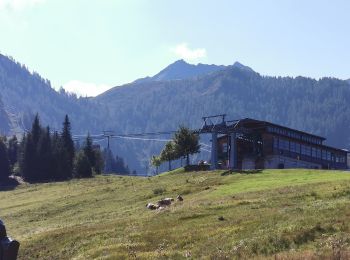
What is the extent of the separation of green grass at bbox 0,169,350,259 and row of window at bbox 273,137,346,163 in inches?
1785

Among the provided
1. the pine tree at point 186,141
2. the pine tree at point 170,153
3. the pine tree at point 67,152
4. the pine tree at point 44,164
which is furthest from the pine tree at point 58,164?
the pine tree at point 186,141

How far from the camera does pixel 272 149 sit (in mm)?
106438

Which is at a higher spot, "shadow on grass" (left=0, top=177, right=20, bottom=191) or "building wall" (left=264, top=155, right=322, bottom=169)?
"building wall" (left=264, top=155, right=322, bottom=169)

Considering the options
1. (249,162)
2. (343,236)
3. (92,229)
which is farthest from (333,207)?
(249,162)

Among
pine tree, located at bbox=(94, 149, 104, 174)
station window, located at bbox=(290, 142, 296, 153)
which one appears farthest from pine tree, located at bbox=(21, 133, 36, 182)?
station window, located at bbox=(290, 142, 296, 153)

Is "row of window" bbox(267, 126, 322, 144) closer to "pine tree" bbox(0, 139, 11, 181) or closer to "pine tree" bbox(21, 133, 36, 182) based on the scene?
"pine tree" bbox(21, 133, 36, 182)

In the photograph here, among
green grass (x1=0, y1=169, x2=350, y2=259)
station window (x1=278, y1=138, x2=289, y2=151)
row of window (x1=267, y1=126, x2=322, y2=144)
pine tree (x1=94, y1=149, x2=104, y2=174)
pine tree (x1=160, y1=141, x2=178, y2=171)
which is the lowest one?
green grass (x1=0, y1=169, x2=350, y2=259)

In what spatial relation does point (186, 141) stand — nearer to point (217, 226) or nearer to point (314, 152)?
point (314, 152)

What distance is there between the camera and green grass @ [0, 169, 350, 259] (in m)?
26.3

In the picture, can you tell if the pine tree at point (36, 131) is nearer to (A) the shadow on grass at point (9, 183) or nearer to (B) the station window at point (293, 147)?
(A) the shadow on grass at point (9, 183)

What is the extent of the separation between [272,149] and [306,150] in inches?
466

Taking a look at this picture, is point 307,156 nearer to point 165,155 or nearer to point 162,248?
point 165,155

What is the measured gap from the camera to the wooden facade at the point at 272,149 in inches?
4213

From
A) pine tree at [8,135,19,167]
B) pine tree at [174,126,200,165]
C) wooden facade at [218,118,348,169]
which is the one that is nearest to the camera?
wooden facade at [218,118,348,169]
